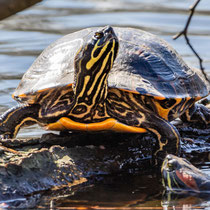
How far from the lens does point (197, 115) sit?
5.21 meters

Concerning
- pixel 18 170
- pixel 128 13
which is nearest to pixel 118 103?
pixel 18 170

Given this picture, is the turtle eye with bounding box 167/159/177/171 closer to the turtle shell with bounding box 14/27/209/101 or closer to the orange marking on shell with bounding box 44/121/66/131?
the turtle shell with bounding box 14/27/209/101

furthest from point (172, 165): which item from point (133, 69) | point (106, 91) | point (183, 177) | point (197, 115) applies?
point (197, 115)

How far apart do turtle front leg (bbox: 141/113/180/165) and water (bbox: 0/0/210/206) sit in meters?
2.86

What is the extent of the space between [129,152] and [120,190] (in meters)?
0.48

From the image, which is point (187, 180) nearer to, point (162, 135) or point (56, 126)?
point (162, 135)

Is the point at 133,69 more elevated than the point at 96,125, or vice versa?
the point at 133,69

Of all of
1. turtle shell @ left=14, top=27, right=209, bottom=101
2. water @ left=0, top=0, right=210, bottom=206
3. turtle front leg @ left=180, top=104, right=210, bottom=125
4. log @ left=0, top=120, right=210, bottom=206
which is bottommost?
water @ left=0, top=0, right=210, bottom=206

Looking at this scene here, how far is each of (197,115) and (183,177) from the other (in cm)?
143

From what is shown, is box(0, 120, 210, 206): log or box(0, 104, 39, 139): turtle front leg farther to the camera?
box(0, 104, 39, 139): turtle front leg

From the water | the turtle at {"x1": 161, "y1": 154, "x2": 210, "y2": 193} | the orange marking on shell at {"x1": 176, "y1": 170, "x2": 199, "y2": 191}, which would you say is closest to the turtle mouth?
the turtle at {"x1": 161, "y1": 154, "x2": 210, "y2": 193}

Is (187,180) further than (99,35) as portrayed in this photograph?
No

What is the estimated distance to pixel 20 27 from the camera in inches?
469

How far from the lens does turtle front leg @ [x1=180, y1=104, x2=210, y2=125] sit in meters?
5.17
